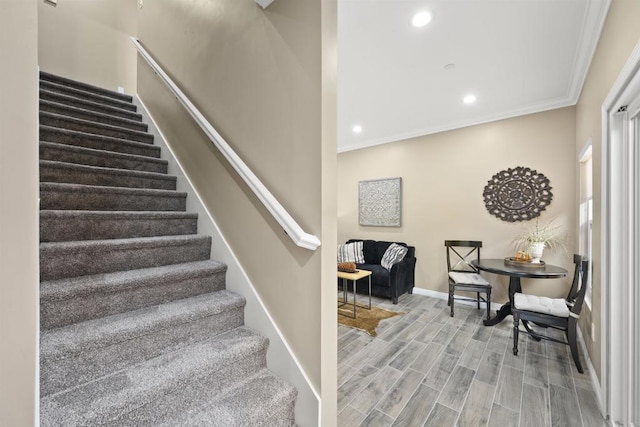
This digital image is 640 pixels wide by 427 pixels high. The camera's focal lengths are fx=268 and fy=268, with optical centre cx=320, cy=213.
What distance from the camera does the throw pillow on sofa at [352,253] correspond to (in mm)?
4840

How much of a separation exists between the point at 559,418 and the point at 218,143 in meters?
2.80

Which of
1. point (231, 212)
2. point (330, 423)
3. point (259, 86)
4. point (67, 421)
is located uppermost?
point (259, 86)

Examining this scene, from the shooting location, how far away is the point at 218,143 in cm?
167

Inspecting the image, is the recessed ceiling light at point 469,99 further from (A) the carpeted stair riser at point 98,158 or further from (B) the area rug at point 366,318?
(A) the carpeted stair riser at point 98,158

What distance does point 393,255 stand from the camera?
4.34 m

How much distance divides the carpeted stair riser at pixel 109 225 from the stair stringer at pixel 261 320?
158 millimetres

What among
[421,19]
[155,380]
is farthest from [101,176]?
[421,19]

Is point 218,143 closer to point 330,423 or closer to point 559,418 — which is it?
point 330,423

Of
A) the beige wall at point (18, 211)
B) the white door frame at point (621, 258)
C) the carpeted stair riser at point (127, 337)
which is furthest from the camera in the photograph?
the white door frame at point (621, 258)

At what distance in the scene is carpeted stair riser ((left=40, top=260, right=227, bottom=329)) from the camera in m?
1.21

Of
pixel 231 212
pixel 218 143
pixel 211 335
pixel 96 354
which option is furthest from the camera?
pixel 231 212

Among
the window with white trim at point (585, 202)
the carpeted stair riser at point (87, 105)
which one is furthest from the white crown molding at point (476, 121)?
the carpeted stair riser at point (87, 105)

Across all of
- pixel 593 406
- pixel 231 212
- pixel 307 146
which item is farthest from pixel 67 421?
pixel 593 406

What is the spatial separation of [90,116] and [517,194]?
16.2 ft
